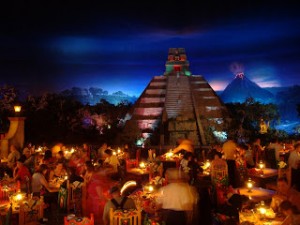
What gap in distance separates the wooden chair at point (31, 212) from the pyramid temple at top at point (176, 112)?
882 inches

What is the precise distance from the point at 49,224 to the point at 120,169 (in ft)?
15.9

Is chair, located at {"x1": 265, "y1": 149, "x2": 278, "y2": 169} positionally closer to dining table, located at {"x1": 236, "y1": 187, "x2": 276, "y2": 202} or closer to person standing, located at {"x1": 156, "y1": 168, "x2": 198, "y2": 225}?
dining table, located at {"x1": 236, "y1": 187, "x2": 276, "y2": 202}

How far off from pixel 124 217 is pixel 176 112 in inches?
1153

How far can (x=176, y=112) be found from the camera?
3409 centimetres

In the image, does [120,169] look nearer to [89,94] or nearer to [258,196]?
[258,196]

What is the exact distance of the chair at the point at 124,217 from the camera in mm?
5023

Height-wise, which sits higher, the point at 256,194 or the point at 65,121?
the point at 65,121

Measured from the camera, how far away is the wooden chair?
6.12 meters

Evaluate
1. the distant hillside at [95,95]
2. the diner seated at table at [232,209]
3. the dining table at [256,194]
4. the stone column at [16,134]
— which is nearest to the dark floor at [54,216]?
the diner seated at table at [232,209]

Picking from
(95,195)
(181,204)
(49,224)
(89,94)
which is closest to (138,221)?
(181,204)

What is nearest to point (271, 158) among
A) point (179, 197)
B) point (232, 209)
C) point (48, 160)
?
point (48, 160)

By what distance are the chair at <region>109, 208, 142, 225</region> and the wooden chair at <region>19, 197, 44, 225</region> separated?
2.07m

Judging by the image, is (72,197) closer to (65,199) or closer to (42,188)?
(65,199)

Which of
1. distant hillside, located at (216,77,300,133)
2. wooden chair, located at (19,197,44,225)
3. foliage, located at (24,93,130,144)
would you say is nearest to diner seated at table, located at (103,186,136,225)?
wooden chair, located at (19,197,44,225)
